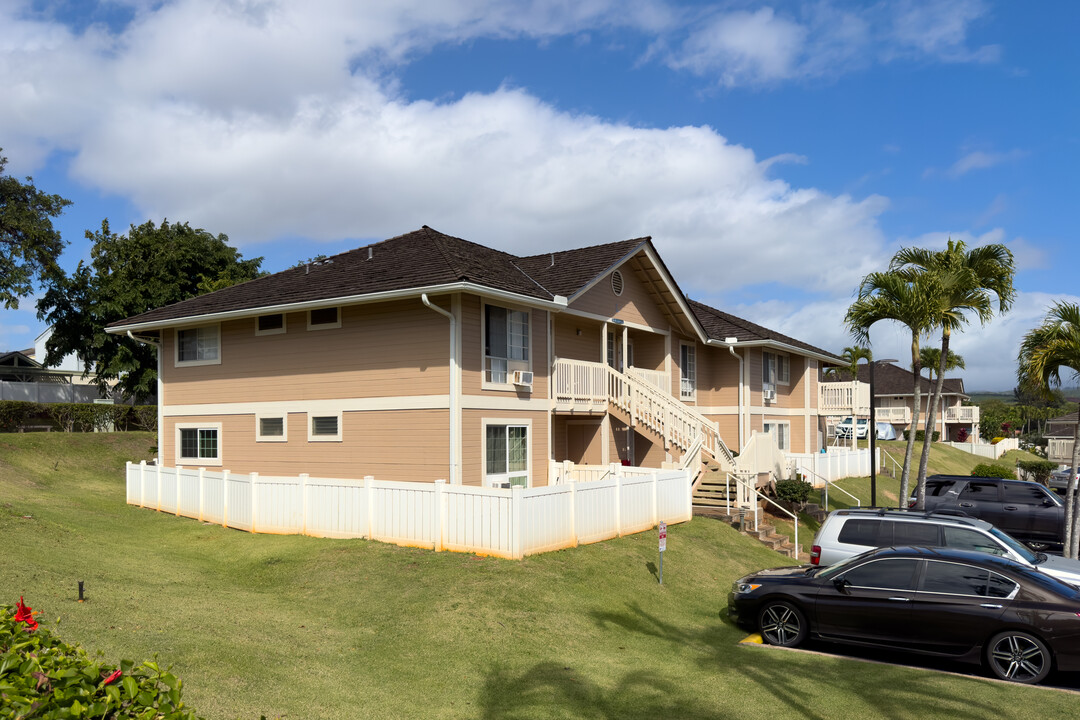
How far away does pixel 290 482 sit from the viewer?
16.8 meters

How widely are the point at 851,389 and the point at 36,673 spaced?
3706 cm

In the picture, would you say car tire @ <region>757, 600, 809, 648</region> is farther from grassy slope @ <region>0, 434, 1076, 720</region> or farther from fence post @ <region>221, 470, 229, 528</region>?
fence post @ <region>221, 470, 229, 528</region>

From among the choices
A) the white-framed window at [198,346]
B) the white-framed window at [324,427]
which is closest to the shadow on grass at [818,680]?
the white-framed window at [324,427]

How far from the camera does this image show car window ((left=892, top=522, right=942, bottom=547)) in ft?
45.7

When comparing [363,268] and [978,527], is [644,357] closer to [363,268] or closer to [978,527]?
A: [363,268]

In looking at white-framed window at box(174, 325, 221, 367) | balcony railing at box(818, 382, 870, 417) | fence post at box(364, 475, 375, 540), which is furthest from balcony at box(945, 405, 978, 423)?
fence post at box(364, 475, 375, 540)

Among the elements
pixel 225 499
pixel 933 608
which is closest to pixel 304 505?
pixel 225 499

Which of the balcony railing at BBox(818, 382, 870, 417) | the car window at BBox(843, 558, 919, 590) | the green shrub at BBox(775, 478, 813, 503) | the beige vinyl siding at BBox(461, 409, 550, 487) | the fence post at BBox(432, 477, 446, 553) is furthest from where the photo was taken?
the balcony railing at BBox(818, 382, 870, 417)

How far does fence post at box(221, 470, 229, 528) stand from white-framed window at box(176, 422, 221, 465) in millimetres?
4284

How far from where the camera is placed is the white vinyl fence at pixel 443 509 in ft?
45.8

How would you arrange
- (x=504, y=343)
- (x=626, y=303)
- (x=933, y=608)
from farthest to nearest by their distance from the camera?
1. (x=626, y=303)
2. (x=504, y=343)
3. (x=933, y=608)

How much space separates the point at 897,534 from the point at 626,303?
12115 millimetres

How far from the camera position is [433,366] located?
18.1 metres

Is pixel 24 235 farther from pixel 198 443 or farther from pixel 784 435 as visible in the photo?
pixel 784 435
